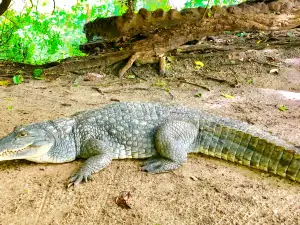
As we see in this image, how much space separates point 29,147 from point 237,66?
5212 millimetres

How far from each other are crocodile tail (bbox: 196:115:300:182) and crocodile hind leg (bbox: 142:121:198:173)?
0.17 meters

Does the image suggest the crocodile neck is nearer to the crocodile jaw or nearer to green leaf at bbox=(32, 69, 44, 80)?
the crocodile jaw

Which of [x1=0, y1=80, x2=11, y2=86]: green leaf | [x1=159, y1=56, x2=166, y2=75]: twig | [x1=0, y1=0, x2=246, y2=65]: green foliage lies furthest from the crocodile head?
[x1=0, y1=0, x2=246, y2=65]: green foliage

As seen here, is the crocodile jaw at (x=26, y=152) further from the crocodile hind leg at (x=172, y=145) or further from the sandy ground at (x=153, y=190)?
the crocodile hind leg at (x=172, y=145)

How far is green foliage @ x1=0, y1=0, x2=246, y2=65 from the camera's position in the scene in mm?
9898

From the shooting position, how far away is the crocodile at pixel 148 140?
11.7 ft

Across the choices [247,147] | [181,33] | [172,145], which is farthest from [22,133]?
[181,33]

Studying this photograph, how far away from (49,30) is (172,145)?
30.4 ft

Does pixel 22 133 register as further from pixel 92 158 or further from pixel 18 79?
pixel 18 79

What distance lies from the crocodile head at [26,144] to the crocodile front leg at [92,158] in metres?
0.41

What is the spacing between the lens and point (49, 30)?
38.2 feet

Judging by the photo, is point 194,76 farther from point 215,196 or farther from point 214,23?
point 215,196

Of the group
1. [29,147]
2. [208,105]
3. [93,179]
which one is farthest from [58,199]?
[208,105]

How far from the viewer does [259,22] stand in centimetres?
731
